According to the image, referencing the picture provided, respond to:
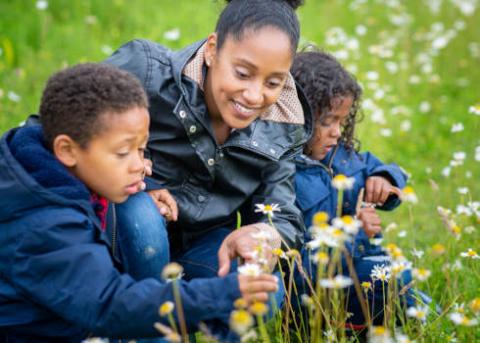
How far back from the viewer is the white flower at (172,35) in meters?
4.70

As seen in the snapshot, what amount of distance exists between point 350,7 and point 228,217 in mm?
5022

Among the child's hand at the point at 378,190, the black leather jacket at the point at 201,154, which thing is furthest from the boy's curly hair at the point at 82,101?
the child's hand at the point at 378,190

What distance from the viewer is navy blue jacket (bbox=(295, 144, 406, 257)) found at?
2930mm

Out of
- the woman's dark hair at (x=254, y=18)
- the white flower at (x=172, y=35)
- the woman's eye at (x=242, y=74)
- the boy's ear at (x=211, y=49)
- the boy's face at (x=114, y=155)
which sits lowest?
the boy's face at (x=114, y=155)

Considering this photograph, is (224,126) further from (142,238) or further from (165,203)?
(142,238)

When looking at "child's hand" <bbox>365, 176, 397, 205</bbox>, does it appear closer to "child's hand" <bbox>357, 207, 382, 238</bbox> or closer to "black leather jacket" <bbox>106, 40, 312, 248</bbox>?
"child's hand" <bbox>357, 207, 382, 238</bbox>

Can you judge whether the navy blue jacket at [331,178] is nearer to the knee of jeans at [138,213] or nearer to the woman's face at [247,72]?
the woman's face at [247,72]

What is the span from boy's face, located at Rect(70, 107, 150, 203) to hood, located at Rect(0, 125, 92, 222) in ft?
0.25

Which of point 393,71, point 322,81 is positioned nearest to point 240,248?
point 322,81

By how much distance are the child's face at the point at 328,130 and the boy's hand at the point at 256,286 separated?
1.35 metres

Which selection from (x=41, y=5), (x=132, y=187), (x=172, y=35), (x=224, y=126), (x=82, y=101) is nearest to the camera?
(x=82, y=101)

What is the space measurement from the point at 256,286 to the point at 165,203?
807 millimetres

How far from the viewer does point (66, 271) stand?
172 cm

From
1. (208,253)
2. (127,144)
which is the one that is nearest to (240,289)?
(127,144)
